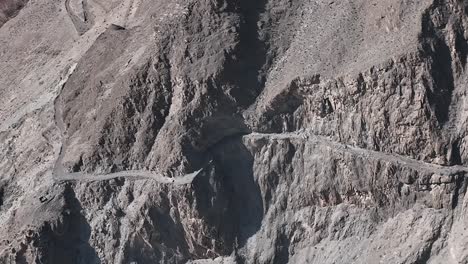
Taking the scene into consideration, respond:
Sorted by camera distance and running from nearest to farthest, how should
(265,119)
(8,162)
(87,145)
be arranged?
(265,119), (87,145), (8,162)

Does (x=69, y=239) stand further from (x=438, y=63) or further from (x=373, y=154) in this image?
(x=438, y=63)

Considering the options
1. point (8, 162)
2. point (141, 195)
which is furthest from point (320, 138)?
point (8, 162)

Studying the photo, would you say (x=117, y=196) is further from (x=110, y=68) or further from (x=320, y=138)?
(x=320, y=138)

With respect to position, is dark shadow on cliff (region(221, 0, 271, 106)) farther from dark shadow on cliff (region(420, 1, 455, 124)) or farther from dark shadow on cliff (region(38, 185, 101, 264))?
dark shadow on cliff (region(38, 185, 101, 264))

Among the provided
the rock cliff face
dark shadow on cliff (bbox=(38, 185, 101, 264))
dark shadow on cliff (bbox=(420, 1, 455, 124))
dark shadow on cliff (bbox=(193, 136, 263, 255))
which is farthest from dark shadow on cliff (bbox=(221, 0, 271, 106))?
dark shadow on cliff (bbox=(38, 185, 101, 264))

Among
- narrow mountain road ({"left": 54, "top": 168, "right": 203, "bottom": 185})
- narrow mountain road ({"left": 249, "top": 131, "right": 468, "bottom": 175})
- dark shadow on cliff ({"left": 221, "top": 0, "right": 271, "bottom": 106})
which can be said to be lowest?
Answer: narrow mountain road ({"left": 249, "top": 131, "right": 468, "bottom": 175})

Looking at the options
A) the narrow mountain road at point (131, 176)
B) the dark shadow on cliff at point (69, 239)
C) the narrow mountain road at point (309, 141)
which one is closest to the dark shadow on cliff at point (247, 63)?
the narrow mountain road at point (309, 141)

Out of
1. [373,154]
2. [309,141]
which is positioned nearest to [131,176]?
[309,141]
